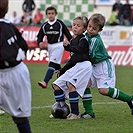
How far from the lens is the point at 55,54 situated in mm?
13977

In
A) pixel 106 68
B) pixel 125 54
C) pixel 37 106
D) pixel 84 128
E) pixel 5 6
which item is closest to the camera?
pixel 5 6

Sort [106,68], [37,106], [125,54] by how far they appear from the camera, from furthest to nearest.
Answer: [125,54], [37,106], [106,68]

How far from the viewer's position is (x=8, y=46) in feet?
21.2

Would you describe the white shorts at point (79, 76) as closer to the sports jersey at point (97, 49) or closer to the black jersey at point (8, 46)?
the sports jersey at point (97, 49)

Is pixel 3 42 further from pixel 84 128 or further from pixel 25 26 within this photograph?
pixel 25 26

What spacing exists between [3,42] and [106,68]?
278cm

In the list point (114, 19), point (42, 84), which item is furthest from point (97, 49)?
point (114, 19)

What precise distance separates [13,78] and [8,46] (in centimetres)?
35

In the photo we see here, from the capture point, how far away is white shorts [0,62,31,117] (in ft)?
21.2

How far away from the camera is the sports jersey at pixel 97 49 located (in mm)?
8773

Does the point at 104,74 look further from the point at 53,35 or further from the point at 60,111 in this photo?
the point at 53,35

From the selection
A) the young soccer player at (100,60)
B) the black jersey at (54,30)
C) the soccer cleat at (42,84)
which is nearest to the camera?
the young soccer player at (100,60)

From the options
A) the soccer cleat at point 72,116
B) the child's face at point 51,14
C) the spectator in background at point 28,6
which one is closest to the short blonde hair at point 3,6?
the soccer cleat at point 72,116

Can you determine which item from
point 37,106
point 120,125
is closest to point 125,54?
point 37,106
